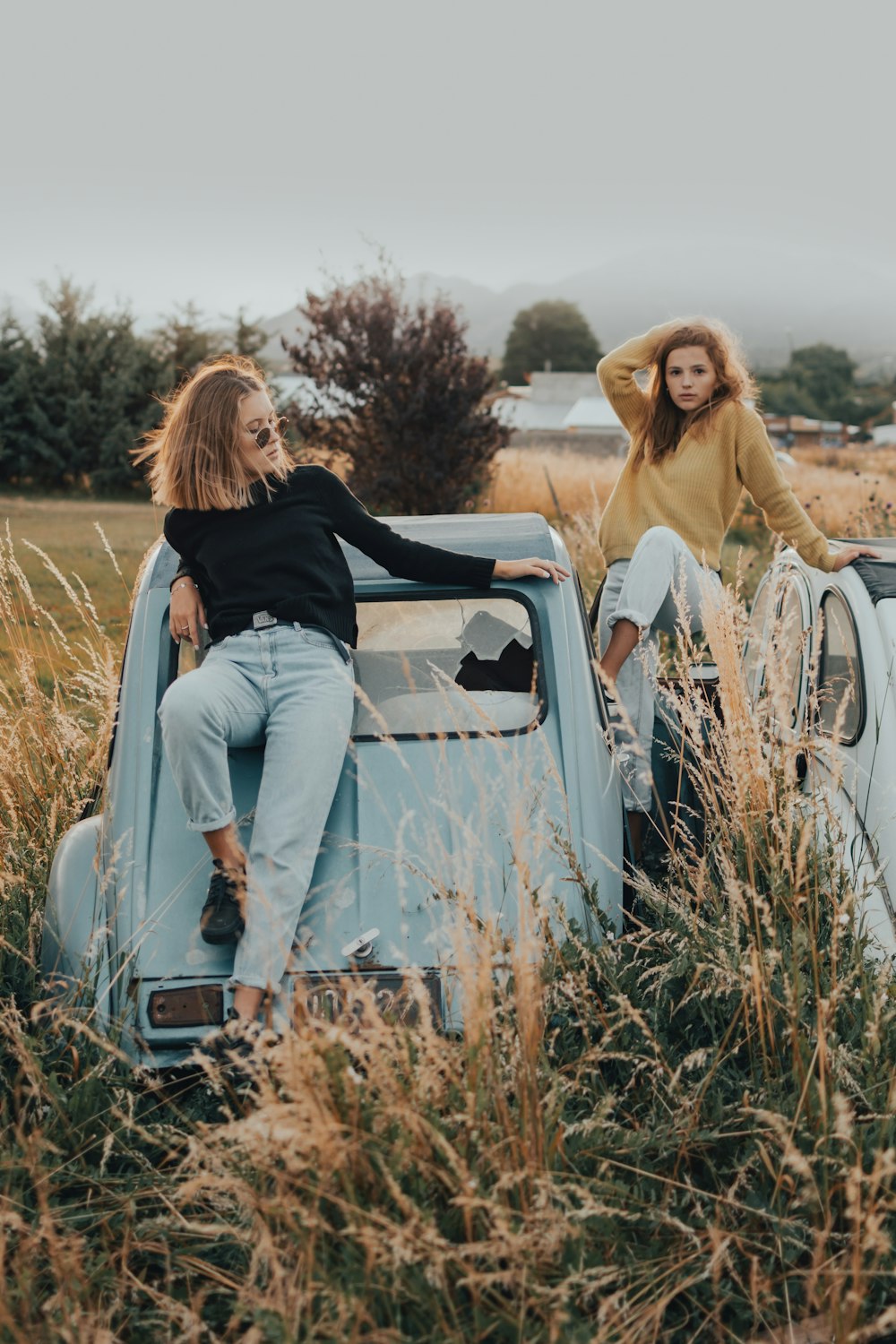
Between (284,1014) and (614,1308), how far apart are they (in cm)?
102

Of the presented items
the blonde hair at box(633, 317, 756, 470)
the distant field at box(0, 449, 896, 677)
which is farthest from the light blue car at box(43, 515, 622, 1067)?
the distant field at box(0, 449, 896, 677)

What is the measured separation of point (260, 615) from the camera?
3613 mm

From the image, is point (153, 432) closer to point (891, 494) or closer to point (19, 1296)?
point (19, 1296)

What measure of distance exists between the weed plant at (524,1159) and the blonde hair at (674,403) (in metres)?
1.91

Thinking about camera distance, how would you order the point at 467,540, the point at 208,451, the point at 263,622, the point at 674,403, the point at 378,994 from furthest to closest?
the point at 674,403, the point at 467,540, the point at 208,451, the point at 263,622, the point at 378,994

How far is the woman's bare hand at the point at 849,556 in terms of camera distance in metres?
4.37

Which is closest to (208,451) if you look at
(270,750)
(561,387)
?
(270,750)

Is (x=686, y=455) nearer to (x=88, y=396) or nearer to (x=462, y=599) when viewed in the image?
(x=462, y=599)

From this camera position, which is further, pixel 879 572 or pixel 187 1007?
pixel 879 572

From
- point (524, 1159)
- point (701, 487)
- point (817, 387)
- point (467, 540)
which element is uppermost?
point (817, 387)

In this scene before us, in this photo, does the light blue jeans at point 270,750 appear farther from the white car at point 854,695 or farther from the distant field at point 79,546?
the distant field at point 79,546

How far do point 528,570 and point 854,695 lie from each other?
3.94ft

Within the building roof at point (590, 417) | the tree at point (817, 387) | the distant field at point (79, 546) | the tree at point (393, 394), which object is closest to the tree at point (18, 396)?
the distant field at point (79, 546)

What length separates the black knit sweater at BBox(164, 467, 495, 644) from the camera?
3639 mm
